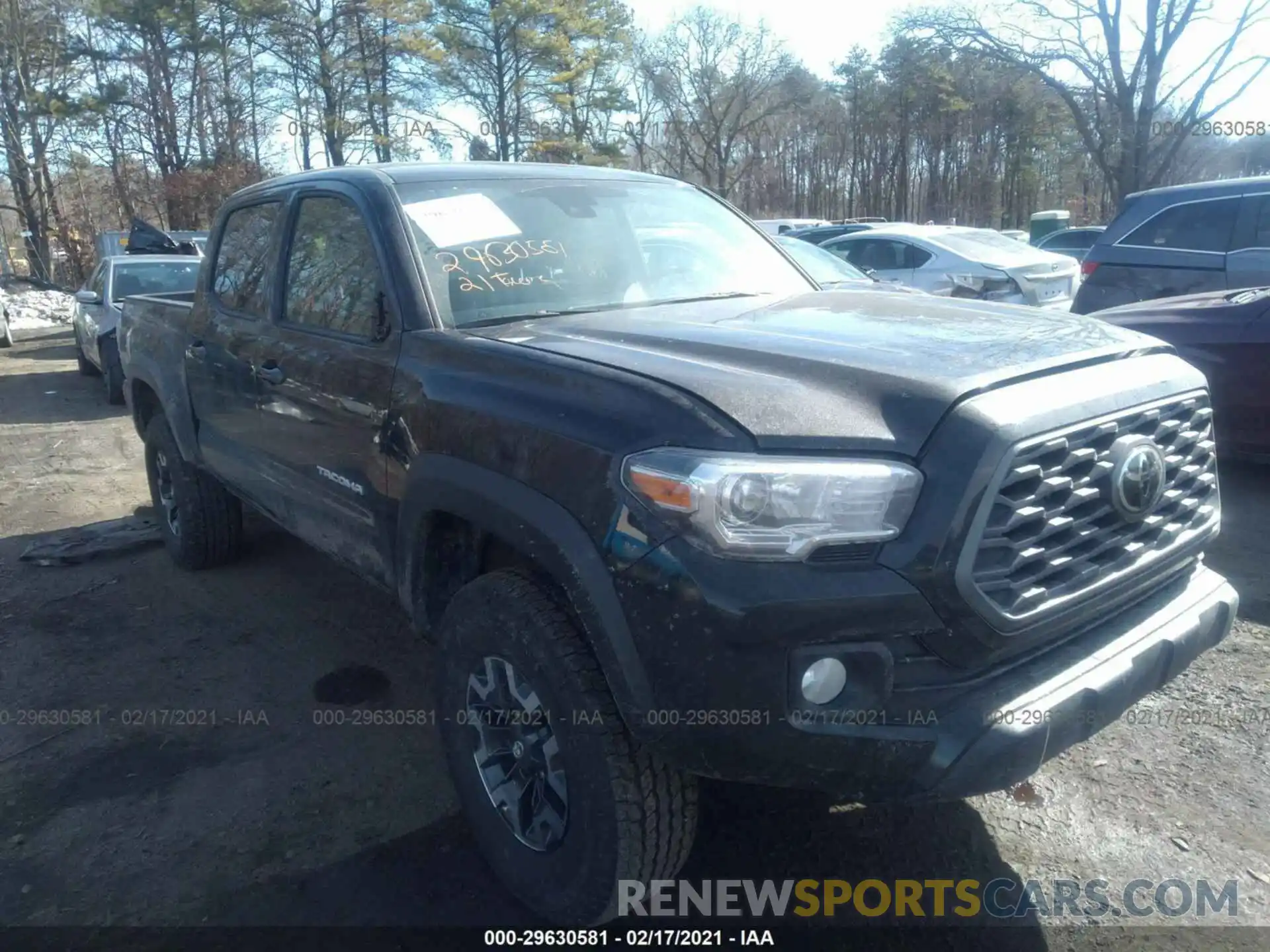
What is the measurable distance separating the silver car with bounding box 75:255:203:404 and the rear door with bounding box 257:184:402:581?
289 inches

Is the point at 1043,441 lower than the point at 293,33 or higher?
lower

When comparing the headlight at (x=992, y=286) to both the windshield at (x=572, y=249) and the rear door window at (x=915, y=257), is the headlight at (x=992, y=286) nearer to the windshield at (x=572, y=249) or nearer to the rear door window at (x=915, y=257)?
the rear door window at (x=915, y=257)

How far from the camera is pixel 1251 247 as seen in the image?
23.7 ft

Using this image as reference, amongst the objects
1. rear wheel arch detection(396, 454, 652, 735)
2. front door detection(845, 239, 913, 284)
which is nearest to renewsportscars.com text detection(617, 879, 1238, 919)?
rear wheel arch detection(396, 454, 652, 735)

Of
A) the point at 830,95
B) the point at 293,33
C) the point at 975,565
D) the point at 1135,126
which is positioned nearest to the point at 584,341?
the point at 975,565

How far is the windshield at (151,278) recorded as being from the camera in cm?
1092

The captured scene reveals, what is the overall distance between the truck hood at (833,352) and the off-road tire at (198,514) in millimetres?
2765

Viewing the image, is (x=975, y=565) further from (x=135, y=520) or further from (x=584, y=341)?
(x=135, y=520)

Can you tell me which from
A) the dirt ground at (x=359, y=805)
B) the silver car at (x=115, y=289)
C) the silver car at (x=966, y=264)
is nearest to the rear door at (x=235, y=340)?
the dirt ground at (x=359, y=805)

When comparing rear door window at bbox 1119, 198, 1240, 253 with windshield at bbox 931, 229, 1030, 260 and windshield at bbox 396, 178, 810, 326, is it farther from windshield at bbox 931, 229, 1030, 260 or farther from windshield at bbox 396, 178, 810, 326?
windshield at bbox 396, 178, 810, 326

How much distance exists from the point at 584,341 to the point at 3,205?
35178 mm

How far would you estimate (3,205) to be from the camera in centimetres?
3094

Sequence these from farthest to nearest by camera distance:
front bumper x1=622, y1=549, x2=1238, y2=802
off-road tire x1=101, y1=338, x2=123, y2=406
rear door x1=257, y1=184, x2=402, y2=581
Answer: off-road tire x1=101, y1=338, x2=123, y2=406 → rear door x1=257, y1=184, x2=402, y2=581 → front bumper x1=622, y1=549, x2=1238, y2=802

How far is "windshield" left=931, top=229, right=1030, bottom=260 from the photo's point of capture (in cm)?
1062
